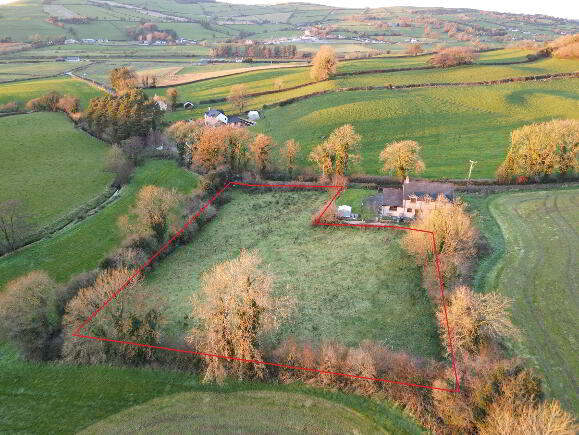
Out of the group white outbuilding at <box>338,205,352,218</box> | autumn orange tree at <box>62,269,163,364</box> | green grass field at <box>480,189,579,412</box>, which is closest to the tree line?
white outbuilding at <box>338,205,352,218</box>

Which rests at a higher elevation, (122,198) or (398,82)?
(398,82)

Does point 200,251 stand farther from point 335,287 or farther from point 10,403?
point 10,403

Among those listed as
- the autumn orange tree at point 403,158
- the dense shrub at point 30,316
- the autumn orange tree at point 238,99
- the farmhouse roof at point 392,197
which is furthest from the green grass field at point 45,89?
the farmhouse roof at point 392,197

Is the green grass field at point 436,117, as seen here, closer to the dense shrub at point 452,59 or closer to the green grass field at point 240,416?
the dense shrub at point 452,59

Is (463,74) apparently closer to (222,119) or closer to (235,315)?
(222,119)

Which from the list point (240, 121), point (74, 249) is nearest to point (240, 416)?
point (74, 249)

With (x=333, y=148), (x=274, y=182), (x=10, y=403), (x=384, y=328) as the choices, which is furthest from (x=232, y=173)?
(x=10, y=403)
